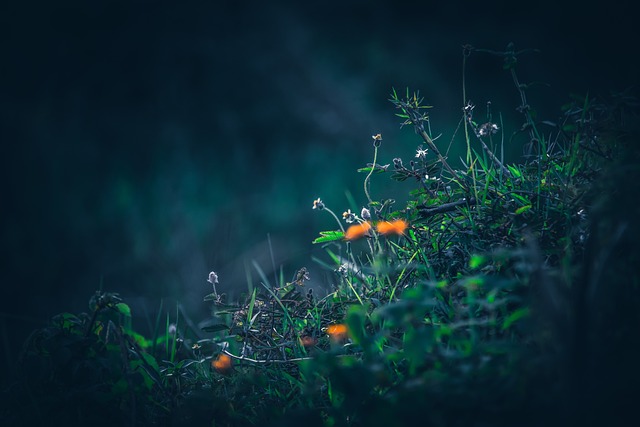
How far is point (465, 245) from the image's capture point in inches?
57.4

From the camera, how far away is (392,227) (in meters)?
1.56

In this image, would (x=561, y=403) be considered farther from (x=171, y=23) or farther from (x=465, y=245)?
(x=171, y=23)

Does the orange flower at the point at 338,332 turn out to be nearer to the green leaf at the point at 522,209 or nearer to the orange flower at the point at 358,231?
the orange flower at the point at 358,231

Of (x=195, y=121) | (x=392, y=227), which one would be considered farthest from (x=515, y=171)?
(x=195, y=121)

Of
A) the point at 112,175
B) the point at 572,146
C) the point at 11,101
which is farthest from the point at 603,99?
the point at 11,101

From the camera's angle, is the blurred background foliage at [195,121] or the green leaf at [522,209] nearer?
the green leaf at [522,209]

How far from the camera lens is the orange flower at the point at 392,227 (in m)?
1.55

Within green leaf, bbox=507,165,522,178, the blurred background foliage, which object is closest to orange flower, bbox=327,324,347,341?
green leaf, bbox=507,165,522,178

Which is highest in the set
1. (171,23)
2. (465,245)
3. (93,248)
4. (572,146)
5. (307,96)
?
(171,23)

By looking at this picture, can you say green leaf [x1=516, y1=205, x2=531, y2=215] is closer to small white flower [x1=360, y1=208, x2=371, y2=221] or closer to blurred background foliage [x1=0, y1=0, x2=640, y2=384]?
small white flower [x1=360, y1=208, x2=371, y2=221]

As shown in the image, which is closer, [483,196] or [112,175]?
[483,196]

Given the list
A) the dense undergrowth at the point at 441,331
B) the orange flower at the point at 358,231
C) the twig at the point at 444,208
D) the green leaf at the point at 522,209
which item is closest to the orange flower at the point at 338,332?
the dense undergrowth at the point at 441,331

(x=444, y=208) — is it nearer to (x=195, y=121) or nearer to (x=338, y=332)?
(x=338, y=332)

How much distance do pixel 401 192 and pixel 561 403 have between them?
5.85 feet
